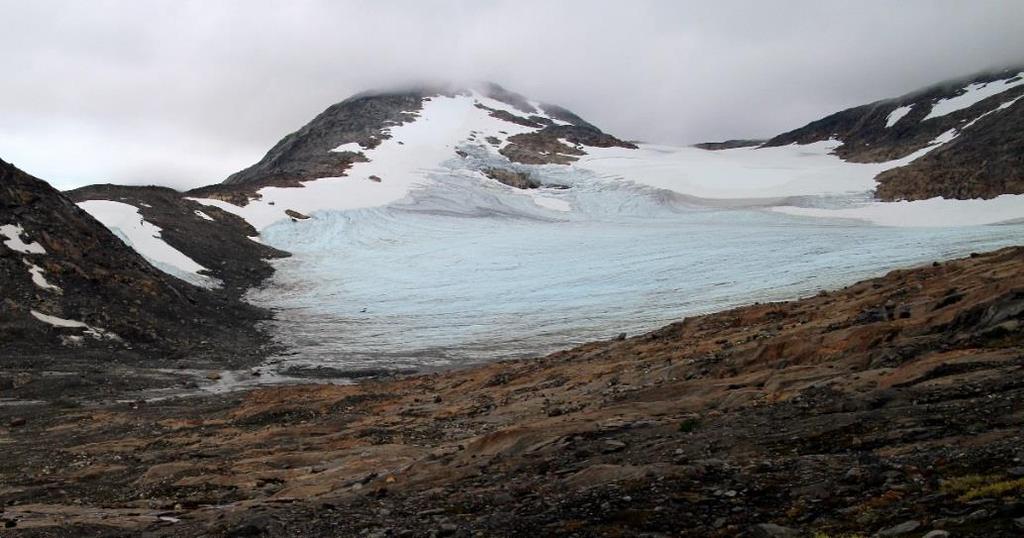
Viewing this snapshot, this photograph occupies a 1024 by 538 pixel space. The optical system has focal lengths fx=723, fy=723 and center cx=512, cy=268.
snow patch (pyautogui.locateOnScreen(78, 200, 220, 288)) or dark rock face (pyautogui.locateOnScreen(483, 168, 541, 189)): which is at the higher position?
dark rock face (pyautogui.locateOnScreen(483, 168, 541, 189))

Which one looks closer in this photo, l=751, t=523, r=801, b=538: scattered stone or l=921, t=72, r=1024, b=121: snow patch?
l=751, t=523, r=801, b=538: scattered stone

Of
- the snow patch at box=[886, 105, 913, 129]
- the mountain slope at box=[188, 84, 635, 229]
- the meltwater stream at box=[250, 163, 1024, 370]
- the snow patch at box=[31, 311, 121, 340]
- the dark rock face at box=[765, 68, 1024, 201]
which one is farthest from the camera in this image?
the snow patch at box=[886, 105, 913, 129]

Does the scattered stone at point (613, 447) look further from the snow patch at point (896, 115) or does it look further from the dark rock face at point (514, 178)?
the snow patch at point (896, 115)

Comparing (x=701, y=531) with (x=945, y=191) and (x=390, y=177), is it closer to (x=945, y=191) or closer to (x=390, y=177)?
(x=945, y=191)

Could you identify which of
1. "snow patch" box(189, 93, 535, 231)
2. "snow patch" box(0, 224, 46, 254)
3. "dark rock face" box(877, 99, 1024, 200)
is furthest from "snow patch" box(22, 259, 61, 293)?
"dark rock face" box(877, 99, 1024, 200)

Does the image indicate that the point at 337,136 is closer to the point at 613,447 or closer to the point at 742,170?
the point at 742,170

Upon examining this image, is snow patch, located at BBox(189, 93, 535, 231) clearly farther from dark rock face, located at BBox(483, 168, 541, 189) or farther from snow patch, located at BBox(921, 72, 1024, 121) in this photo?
snow patch, located at BBox(921, 72, 1024, 121)

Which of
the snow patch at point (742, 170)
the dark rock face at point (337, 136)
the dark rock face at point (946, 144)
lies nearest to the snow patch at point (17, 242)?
the dark rock face at point (337, 136)
